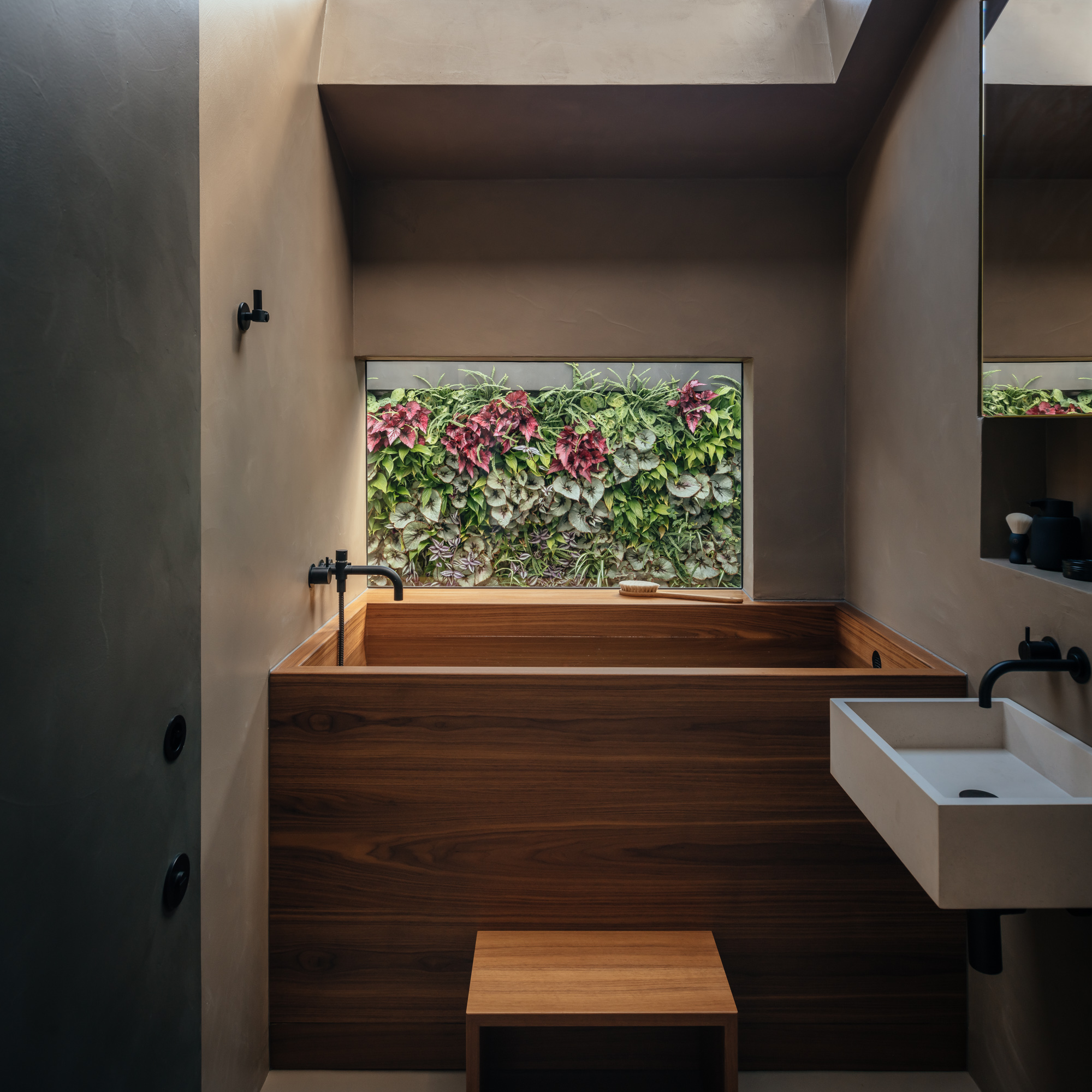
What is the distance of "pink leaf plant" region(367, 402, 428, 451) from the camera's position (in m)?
2.95

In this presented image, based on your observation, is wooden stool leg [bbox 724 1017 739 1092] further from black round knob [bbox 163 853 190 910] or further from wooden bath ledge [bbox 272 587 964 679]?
wooden bath ledge [bbox 272 587 964 679]

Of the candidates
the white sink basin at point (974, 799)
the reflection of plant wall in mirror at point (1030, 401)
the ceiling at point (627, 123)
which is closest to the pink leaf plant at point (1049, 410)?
the reflection of plant wall in mirror at point (1030, 401)

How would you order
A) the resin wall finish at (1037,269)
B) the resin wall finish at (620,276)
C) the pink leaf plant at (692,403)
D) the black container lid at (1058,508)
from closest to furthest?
the resin wall finish at (1037,269) < the black container lid at (1058,508) < the resin wall finish at (620,276) < the pink leaf plant at (692,403)

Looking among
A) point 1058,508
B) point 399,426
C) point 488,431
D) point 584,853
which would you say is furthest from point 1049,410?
point 399,426

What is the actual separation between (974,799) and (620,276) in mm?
2042

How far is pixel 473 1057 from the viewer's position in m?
1.50

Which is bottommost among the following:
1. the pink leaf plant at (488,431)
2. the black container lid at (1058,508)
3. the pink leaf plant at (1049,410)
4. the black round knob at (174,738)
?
the black round knob at (174,738)

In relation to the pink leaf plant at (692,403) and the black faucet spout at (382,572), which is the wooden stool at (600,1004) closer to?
the black faucet spout at (382,572)

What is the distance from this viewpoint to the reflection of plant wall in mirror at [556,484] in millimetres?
2934

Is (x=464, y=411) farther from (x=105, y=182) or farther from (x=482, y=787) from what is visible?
(x=105, y=182)

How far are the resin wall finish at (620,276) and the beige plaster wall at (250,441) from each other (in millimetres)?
453

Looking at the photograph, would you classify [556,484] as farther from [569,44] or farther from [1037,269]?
[1037,269]

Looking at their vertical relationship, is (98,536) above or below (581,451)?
below

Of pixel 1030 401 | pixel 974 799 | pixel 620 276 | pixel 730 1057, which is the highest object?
pixel 620 276
